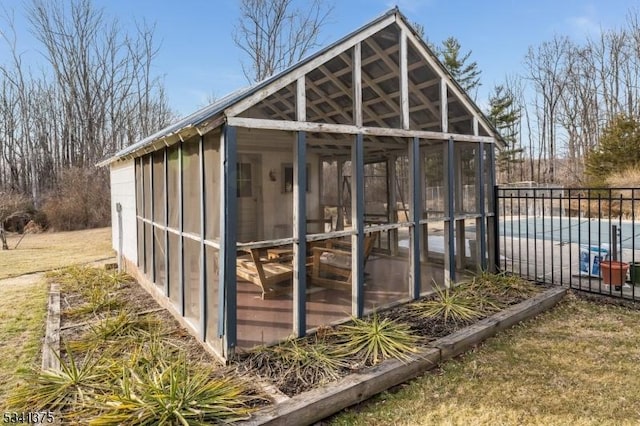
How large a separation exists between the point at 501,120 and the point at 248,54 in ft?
59.4

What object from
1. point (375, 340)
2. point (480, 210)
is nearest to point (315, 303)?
point (375, 340)

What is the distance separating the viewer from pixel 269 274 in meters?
5.39

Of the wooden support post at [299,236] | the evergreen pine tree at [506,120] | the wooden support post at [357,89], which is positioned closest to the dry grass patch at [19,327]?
the wooden support post at [299,236]

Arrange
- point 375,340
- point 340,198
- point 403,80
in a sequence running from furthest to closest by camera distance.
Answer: point 340,198
point 403,80
point 375,340

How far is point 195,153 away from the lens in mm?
4031

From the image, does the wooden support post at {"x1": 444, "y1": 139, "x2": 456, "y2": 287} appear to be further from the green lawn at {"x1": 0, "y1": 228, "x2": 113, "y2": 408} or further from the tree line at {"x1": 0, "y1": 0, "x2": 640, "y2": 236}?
the tree line at {"x1": 0, "y1": 0, "x2": 640, "y2": 236}

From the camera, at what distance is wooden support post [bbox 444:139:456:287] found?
550cm

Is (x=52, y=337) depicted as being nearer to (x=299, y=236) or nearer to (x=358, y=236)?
(x=299, y=236)

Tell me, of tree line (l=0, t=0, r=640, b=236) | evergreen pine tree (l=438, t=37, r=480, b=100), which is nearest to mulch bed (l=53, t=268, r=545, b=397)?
tree line (l=0, t=0, r=640, b=236)

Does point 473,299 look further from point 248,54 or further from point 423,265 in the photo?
point 248,54

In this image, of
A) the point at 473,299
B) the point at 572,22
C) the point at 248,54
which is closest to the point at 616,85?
the point at 572,22

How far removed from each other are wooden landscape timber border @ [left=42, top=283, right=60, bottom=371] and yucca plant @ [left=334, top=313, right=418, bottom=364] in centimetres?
267

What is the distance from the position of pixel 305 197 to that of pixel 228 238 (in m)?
0.91

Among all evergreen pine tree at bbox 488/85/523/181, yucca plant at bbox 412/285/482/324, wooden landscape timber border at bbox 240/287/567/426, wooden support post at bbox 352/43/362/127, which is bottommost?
wooden landscape timber border at bbox 240/287/567/426
